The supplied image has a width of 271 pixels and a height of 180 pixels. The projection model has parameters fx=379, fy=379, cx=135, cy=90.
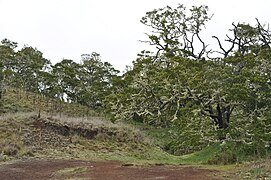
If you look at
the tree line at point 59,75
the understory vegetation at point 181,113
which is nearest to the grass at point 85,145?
the understory vegetation at point 181,113

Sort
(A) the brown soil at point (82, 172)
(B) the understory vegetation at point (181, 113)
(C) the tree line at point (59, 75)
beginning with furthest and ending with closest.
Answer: (C) the tree line at point (59, 75)
(B) the understory vegetation at point (181, 113)
(A) the brown soil at point (82, 172)

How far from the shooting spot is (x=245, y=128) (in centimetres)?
1881

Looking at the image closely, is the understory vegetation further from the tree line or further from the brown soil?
the tree line

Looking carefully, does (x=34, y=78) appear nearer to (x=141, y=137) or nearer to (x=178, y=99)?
(x=141, y=137)

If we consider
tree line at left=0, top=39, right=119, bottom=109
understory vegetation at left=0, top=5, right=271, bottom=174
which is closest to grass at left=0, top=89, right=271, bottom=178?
understory vegetation at left=0, top=5, right=271, bottom=174

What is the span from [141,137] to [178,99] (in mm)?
4389

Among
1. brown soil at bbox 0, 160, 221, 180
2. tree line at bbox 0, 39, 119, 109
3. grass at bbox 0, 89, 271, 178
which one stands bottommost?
brown soil at bbox 0, 160, 221, 180

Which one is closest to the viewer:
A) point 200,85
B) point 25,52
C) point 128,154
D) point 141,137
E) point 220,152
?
point 220,152

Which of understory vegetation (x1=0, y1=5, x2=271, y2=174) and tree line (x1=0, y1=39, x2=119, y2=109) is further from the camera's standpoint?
tree line (x1=0, y1=39, x2=119, y2=109)

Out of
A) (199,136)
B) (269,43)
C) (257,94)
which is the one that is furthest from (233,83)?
(269,43)

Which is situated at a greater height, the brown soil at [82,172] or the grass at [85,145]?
the grass at [85,145]

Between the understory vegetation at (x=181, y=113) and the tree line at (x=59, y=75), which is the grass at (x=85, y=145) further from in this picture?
the tree line at (x=59, y=75)

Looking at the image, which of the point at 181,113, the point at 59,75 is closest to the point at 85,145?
the point at 181,113

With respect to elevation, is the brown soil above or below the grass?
below
